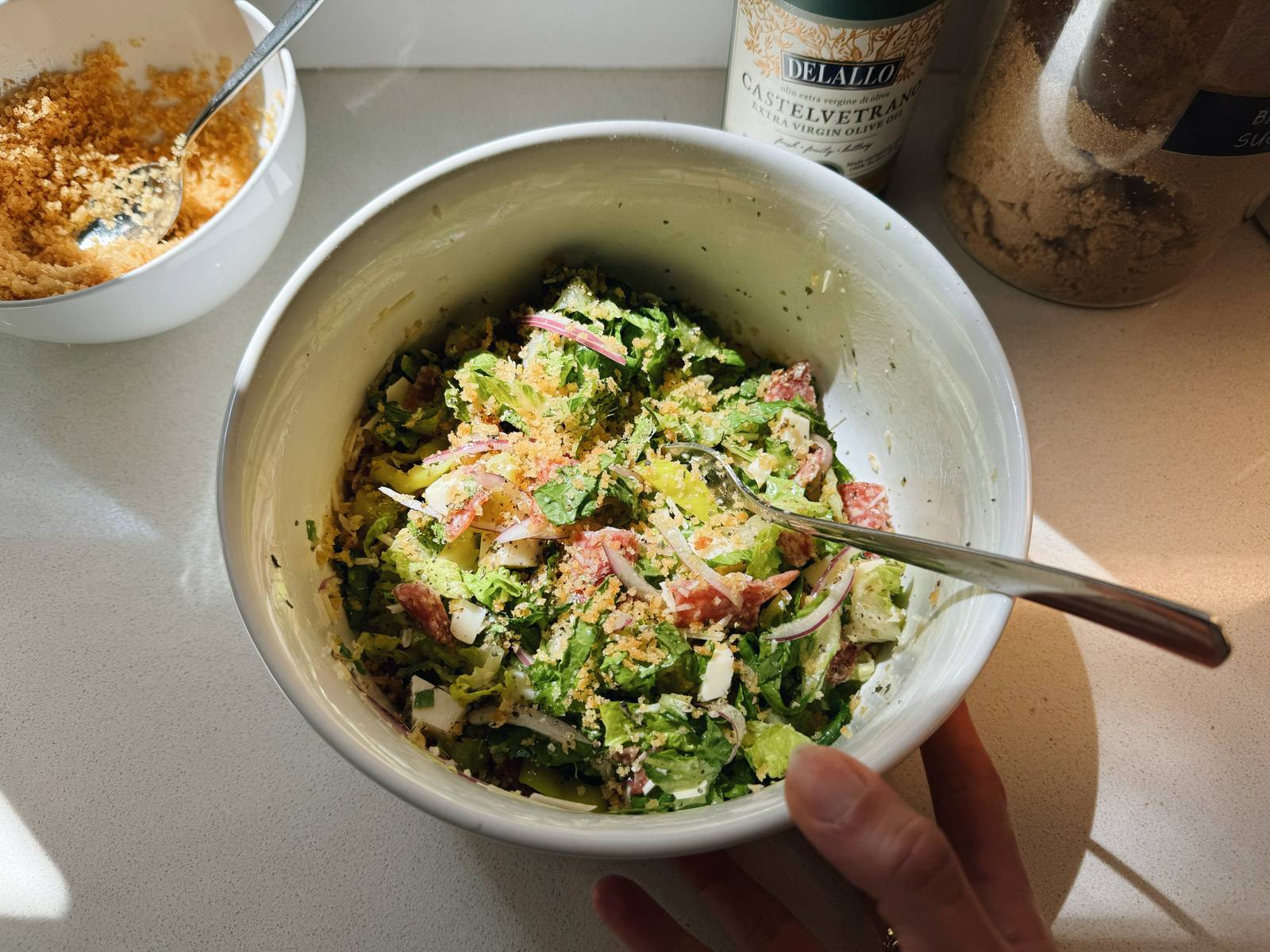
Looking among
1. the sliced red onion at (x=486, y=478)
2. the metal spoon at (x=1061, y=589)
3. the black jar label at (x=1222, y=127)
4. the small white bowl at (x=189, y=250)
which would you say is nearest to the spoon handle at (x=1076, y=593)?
the metal spoon at (x=1061, y=589)

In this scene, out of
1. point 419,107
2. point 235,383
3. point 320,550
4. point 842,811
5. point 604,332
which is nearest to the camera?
point 842,811

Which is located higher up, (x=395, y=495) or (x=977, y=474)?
(x=977, y=474)

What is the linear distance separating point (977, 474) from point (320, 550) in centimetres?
59

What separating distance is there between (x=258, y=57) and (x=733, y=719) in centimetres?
82

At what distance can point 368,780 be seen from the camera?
33.4 inches

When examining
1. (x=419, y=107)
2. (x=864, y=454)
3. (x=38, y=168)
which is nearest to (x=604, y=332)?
(x=864, y=454)

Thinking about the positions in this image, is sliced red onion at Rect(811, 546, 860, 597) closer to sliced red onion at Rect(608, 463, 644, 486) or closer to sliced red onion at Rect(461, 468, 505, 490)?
sliced red onion at Rect(608, 463, 644, 486)

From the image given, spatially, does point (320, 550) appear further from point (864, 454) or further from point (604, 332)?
point (864, 454)

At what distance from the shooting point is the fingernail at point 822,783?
1.71ft

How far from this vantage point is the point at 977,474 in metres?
0.71

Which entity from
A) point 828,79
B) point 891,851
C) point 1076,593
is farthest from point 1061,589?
point 828,79

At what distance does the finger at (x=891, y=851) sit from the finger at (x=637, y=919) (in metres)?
0.28

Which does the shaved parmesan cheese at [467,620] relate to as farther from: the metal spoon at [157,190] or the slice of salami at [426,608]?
the metal spoon at [157,190]

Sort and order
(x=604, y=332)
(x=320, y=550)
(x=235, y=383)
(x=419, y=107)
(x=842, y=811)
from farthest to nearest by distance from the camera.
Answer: (x=419, y=107) < (x=604, y=332) < (x=320, y=550) < (x=235, y=383) < (x=842, y=811)
